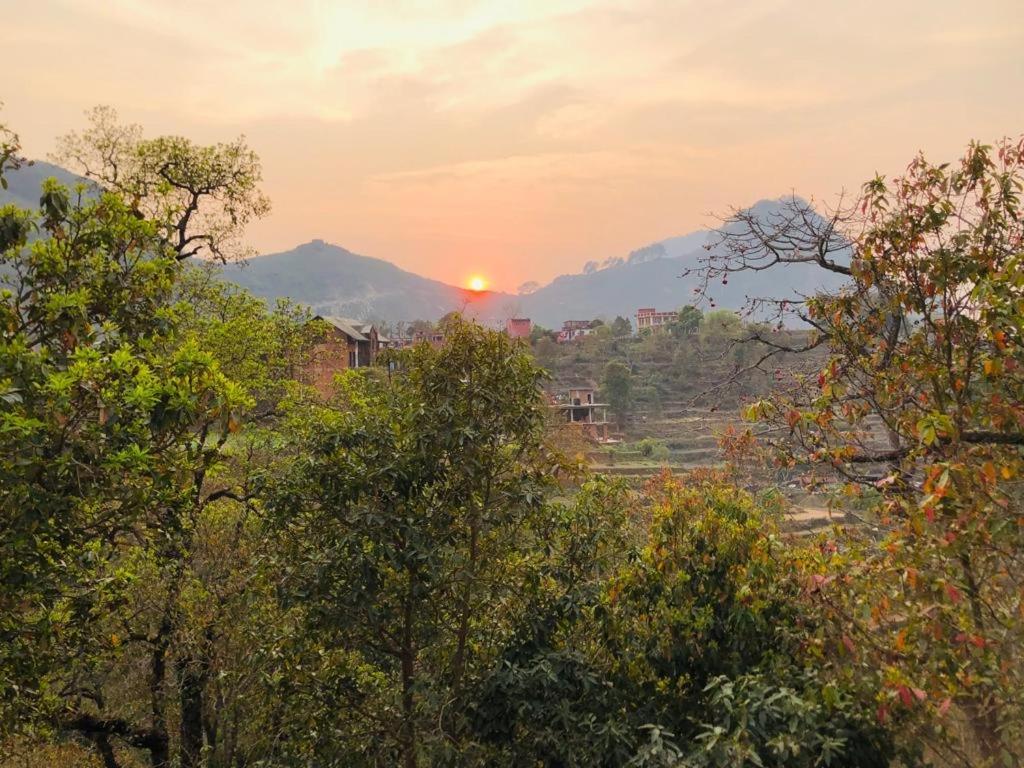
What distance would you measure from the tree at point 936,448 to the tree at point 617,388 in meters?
59.2

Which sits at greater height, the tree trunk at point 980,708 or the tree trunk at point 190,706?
the tree trunk at point 980,708

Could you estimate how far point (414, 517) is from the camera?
6.56 m

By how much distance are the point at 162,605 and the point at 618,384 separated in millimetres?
57123

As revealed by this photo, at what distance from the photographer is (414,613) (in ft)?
22.6

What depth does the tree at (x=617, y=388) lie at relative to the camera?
6562 cm

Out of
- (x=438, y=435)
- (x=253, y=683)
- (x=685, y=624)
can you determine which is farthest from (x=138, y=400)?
(x=253, y=683)

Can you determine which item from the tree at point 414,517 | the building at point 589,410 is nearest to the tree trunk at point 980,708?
the tree at point 414,517

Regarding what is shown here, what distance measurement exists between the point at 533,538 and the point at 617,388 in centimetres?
5939

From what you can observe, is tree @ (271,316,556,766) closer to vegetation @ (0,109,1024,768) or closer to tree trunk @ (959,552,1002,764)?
vegetation @ (0,109,1024,768)

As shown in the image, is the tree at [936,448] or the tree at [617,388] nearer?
the tree at [936,448]

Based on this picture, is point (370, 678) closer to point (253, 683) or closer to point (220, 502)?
point (253, 683)

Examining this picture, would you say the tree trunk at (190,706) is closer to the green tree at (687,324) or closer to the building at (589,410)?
the building at (589,410)

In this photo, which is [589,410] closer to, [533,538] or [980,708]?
[533,538]

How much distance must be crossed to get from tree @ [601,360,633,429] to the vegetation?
5809cm
